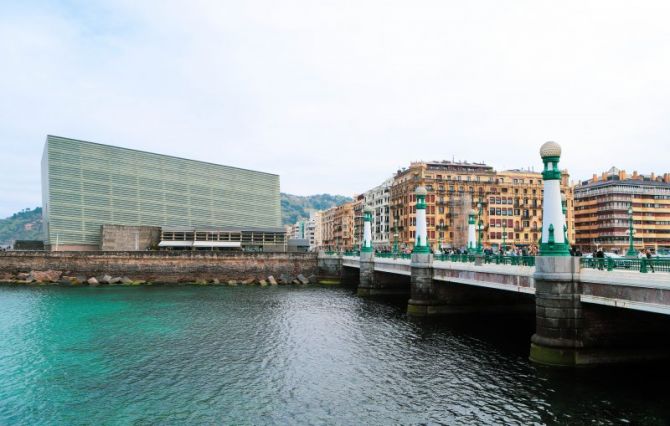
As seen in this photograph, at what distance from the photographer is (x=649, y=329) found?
970 inches

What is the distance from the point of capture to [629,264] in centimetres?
2227

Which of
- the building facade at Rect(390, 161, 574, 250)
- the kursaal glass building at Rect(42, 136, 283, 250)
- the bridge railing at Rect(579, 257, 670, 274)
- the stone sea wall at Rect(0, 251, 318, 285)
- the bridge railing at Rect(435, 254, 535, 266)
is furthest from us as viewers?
the building facade at Rect(390, 161, 574, 250)

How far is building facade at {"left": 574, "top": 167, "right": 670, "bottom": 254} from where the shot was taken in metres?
138

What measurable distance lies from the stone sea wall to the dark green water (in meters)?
36.8

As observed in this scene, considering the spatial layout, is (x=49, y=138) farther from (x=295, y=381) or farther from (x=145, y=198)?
(x=295, y=381)

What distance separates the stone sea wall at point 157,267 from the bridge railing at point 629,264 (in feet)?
197

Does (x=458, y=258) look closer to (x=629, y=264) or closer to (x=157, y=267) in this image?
(x=629, y=264)

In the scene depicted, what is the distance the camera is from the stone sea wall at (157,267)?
78938mm

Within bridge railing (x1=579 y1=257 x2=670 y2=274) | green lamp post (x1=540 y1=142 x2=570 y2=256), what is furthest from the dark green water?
green lamp post (x1=540 y1=142 x2=570 y2=256)

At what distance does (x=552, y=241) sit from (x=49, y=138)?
10111cm

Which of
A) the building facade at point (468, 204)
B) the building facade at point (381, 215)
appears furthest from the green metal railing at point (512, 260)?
the building facade at point (381, 215)

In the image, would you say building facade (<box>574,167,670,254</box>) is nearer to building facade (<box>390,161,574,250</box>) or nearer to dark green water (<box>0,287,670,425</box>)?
building facade (<box>390,161,574,250</box>)

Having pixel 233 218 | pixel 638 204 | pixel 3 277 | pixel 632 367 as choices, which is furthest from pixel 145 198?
pixel 638 204

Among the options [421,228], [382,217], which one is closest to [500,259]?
[421,228]
